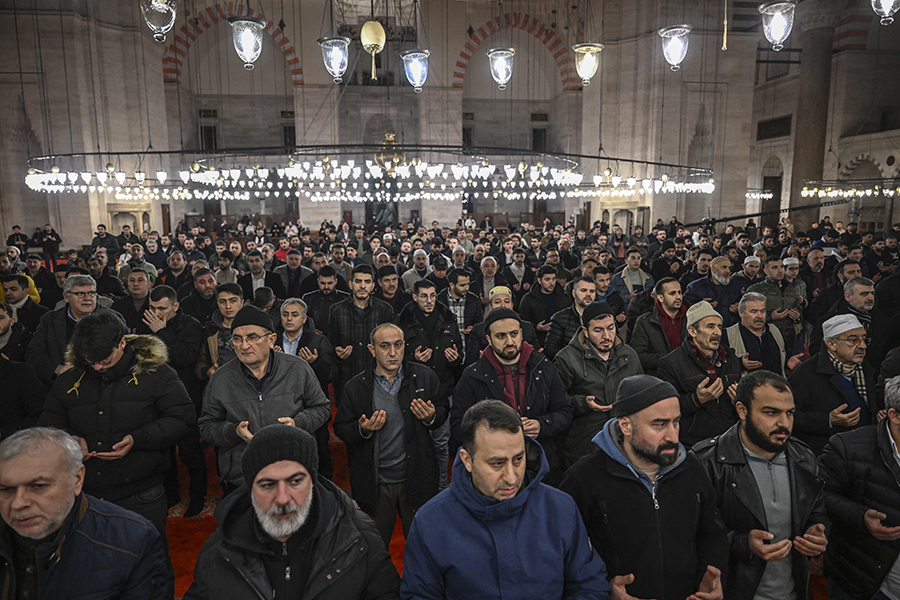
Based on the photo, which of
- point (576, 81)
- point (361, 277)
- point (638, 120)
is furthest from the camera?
point (576, 81)

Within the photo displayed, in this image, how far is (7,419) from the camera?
10.4 feet

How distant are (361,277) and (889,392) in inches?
141

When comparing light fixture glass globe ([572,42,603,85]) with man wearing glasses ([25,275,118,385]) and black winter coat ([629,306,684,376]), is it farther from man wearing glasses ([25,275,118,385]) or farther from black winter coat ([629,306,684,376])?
man wearing glasses ([25,275,118,385])

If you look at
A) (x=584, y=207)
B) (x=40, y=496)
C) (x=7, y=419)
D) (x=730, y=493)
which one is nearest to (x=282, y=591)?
(x=40, y=496)

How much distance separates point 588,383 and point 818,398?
1228mm

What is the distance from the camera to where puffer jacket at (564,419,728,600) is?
2.11 meters

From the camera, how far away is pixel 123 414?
276 centimetres

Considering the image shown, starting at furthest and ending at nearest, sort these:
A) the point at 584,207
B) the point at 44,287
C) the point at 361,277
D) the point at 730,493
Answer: the point at 584,207
the point at 44,287
the point at 361,277
the point at 730,493

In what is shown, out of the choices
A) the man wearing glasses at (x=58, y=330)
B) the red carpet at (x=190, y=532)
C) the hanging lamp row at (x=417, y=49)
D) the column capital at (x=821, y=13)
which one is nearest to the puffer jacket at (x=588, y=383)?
the red carpet at (x=190, y=532)

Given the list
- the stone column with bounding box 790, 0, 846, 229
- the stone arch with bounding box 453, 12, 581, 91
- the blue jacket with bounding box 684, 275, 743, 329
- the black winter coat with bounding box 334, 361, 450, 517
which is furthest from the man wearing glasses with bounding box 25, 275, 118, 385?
the stone arch with bounding box 453, 12, 581, 91

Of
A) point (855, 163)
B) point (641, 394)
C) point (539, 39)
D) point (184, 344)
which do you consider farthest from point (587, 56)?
point (539, 39)

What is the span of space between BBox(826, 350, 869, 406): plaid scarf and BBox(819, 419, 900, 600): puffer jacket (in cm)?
76

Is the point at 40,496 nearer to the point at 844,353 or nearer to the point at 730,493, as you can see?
the point at 730,493

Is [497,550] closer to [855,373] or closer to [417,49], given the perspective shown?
[855,373]
